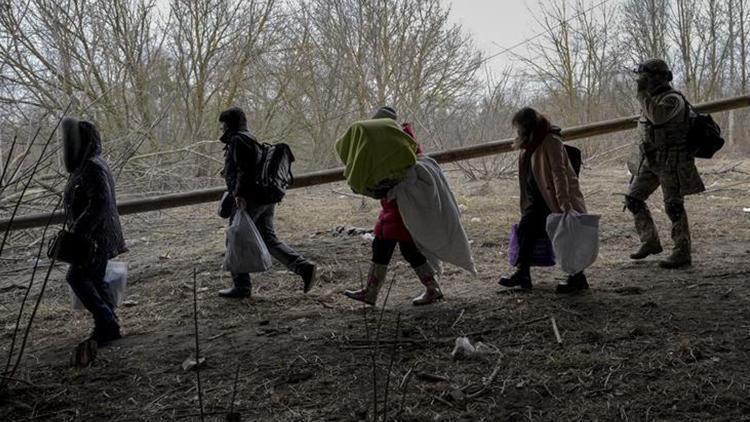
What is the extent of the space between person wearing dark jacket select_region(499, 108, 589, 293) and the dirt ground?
21 centimetres

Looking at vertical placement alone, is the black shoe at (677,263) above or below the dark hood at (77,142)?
below

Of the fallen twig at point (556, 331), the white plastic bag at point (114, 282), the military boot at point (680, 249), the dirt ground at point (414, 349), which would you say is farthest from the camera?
the military boot at point (680, 249)

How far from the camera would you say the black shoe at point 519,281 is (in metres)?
4.45

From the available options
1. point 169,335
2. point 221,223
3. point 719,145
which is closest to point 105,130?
point 221,223


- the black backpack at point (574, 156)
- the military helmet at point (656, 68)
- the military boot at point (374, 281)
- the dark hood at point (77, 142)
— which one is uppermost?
the military helmet at point (656, 68)

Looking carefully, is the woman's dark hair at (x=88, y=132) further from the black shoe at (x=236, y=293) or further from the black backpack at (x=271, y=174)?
the black shoe at (x=236, y=293)

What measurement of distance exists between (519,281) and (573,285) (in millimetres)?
386

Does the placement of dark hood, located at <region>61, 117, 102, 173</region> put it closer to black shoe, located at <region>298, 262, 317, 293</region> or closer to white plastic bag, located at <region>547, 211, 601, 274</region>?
black shoe, located at <region>298, 262, 317, 293</region>

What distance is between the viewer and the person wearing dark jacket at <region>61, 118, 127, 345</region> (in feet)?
12.6

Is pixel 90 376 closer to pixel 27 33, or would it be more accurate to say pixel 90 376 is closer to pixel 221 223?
pixel 221 223

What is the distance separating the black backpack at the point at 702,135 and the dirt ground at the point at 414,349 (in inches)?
37.6

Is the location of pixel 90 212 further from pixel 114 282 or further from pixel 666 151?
pixel 666 151

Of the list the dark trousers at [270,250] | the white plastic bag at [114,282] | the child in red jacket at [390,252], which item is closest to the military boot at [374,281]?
the child in red jacket at [390,252]

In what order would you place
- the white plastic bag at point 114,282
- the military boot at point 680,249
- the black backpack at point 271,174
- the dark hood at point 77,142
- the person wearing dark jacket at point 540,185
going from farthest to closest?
the military boot at point 680,249, the black backpack at point 271,174, the person wearing dark jacket at point 540,185, the white plastic bag at point 114,282, the dark hood at point 77,142
